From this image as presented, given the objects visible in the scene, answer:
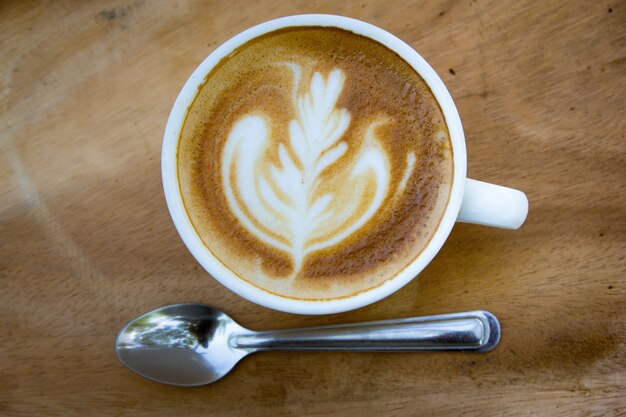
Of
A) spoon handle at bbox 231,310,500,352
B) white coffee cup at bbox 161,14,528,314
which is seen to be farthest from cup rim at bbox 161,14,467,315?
spoon handle at bbox 231,310,500,352

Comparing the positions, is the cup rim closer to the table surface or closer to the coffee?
the coffee

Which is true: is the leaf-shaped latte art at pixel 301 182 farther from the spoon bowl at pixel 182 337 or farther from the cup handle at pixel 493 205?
the spoon bowl at pixel 182 337

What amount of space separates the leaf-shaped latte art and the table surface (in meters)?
0.26

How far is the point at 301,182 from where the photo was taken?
0.92 m

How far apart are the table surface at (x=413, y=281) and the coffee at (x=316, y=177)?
0.22m

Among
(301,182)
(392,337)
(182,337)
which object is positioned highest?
(301,182)

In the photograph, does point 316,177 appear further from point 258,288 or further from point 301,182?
point 258,288

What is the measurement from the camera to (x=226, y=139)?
36.4 inches

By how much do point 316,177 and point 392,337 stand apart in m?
0.38

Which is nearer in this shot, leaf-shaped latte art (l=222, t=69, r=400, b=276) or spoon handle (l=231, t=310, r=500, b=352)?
leaf-shaped latte art (l=222, t=69, r=400, b=276)

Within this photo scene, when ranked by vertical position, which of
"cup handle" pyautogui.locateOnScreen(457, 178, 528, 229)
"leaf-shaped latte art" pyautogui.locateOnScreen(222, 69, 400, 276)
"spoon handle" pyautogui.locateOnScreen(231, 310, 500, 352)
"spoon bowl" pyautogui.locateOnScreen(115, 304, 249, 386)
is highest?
"leaf-shaped latte art" pyautogui.locateOnScreen(222, 69, 400, 276)

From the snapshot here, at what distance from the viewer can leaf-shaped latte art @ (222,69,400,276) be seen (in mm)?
922

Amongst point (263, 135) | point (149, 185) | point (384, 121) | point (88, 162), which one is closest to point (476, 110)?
point (384, 121)

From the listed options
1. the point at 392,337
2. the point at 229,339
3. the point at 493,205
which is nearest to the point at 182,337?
the point at 229,339
